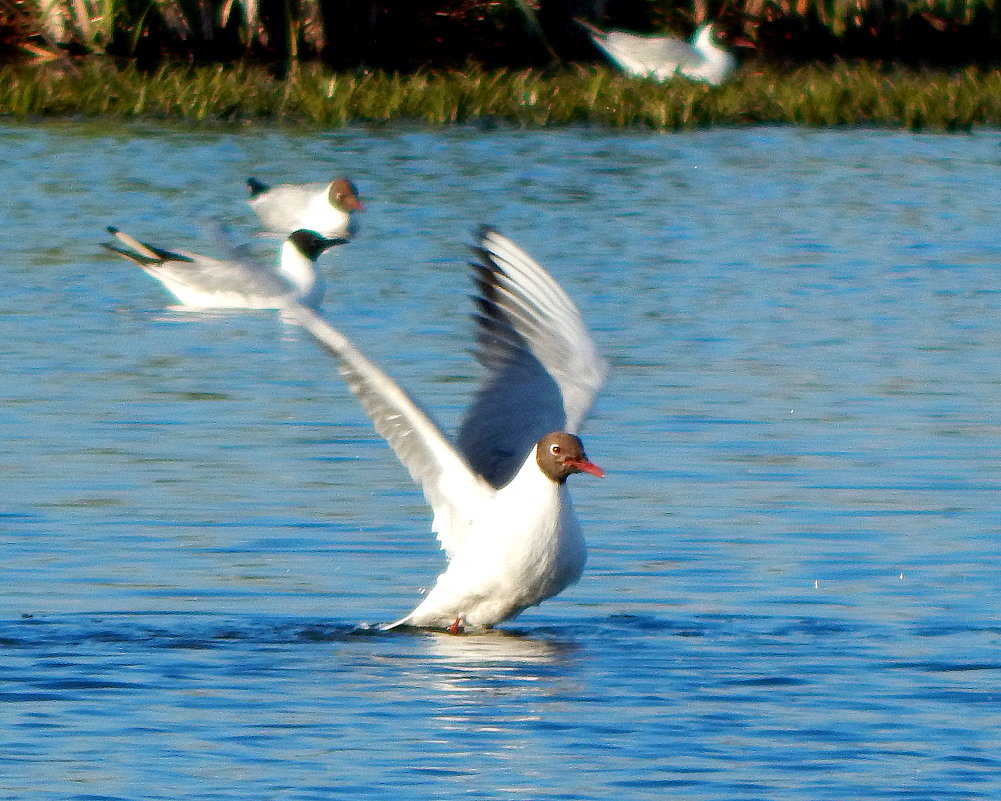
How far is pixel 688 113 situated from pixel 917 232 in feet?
27.7

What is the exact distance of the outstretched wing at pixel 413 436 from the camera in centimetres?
798

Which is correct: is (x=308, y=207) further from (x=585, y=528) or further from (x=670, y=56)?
(x=670, y=56)

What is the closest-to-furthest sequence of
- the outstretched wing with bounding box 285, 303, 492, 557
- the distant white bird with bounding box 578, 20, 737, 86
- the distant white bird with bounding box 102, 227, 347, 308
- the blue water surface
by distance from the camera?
1. the blue water surface
2. the outstretched wing with bounding box 285, 303, 492, 557
3. the distant white bird with bounding box 102, 227, 347, 308
4. the distant white bird with bounding box 578, 20, 737, 86

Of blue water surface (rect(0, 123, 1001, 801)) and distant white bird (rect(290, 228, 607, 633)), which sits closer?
blue water surface (rect(0, 123, 1001, 801))

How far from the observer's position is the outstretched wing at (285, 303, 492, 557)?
7.98 m

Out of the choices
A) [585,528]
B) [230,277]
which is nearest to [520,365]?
[585,528]

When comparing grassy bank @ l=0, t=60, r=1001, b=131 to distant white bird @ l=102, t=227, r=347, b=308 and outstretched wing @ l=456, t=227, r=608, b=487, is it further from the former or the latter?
outstretched wing @ l=456, t=227, r=608, b=487

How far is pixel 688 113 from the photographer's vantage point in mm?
28594


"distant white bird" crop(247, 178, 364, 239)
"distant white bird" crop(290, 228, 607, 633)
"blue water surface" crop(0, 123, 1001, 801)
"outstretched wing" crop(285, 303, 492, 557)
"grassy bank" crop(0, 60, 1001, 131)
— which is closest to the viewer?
"blue water surface" crop(0, 123, 1001, 801)

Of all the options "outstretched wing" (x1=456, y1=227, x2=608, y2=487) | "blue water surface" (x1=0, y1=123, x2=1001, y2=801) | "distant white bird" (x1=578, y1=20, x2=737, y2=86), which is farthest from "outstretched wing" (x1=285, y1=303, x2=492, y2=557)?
"distant white bird" (x1=578, y1=20, x2=737, y2=86)

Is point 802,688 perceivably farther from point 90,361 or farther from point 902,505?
point 90,361

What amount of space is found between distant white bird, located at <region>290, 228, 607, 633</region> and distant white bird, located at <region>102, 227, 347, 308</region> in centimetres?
767

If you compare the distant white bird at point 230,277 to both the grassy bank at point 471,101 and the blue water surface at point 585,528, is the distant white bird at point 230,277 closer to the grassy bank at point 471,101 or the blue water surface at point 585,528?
the blue water surface at point 585,528

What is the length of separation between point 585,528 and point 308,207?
1148 cm
